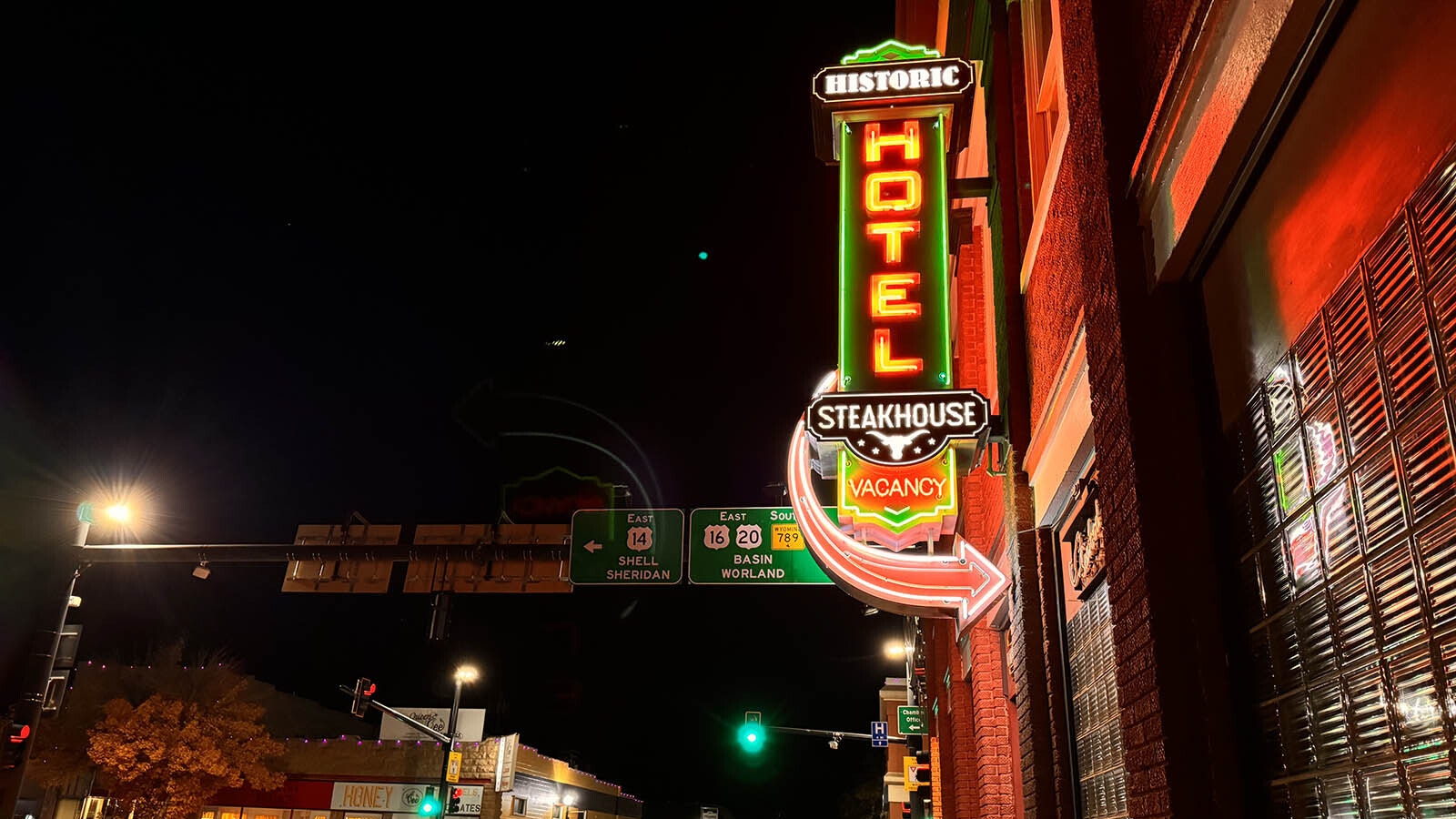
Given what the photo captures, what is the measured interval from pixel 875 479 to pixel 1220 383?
529 centimetres

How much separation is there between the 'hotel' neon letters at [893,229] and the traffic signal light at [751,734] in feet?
69.9

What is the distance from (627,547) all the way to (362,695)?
10627 millimetres

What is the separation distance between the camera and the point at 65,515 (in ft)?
55.0

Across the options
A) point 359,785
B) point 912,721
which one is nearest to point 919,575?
point 912,721

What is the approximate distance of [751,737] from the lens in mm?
28172

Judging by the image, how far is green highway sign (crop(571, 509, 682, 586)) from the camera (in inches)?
682

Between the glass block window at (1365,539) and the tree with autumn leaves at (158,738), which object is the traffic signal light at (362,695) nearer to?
the tree with autumn leaves at (158,738)

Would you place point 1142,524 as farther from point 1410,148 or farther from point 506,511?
point 506,511

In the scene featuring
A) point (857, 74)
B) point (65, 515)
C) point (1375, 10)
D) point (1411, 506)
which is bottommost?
point (1411, 506)

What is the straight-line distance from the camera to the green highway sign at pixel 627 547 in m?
17.3

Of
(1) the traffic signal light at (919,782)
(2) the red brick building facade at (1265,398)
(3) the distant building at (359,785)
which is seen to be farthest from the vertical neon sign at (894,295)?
(3) the distant building at (359,785)

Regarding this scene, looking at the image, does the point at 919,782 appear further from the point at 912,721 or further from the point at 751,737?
the point at 751,737

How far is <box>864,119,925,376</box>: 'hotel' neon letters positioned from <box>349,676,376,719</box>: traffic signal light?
63.2 ft

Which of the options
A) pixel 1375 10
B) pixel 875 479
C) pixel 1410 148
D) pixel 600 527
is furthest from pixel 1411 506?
pixel 600 527
